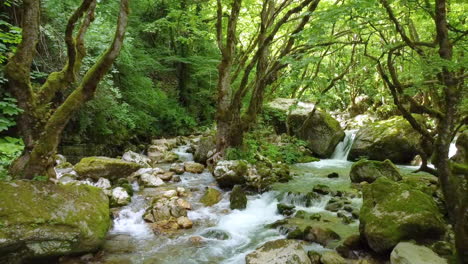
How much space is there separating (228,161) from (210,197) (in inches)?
63.0

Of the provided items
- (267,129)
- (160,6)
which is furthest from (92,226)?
(160,6)

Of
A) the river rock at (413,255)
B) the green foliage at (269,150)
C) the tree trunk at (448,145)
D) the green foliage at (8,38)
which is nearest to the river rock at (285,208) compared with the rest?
the river rock at (413,255)

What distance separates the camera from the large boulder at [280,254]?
4.35 m

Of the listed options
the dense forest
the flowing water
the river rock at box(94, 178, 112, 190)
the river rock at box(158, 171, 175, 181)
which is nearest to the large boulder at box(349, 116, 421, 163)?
the dense forest

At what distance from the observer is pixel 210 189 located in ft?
25.4

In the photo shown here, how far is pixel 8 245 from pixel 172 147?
9914mm

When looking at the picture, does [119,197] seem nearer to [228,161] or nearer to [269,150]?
[228,161]

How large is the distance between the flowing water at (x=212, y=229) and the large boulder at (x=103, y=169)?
1159 millimetres

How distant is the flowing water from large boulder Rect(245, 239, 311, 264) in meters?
0.33

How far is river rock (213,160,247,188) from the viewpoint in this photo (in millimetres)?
8203

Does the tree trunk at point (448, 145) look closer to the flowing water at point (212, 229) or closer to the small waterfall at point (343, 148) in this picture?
the flowing water at point (212, 229)

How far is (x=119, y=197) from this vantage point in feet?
22.6

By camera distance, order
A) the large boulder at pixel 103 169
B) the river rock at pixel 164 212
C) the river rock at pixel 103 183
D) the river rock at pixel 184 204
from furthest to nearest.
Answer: the large boulder at pixel 103 169 < the river rock at pixel 103 183 < the river rock at pixel 184 204 < the river rock at pixel 164 212

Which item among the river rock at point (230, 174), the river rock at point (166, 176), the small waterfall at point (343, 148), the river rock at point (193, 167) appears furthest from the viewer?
the small waterfall at point (343, 148)
